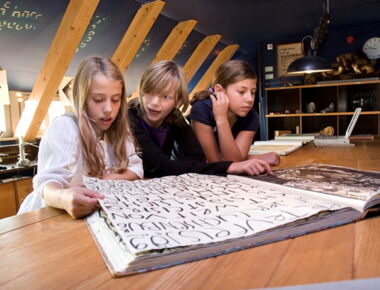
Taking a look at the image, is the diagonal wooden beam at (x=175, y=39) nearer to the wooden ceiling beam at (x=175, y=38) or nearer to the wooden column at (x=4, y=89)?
the wooden ceiling beam at (x=175, y=38)

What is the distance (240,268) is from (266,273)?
0.03 metres

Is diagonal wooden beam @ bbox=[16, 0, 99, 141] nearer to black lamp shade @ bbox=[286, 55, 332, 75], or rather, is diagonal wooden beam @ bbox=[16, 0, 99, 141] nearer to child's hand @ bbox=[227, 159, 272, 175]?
black lamp shade @ bbox=[286, 55, 332, 75]

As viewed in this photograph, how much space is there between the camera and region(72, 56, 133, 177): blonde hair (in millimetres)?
1065

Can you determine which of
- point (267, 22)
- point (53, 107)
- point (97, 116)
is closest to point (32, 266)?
point (97, 116)

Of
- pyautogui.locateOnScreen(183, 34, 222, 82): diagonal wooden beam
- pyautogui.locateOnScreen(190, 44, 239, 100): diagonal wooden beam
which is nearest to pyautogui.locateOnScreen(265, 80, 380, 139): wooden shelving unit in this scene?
pyautogui.locateOnScreen(190, 44, 239, 100): diagonal wooden beam

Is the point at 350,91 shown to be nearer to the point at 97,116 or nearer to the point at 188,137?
the point at 188,137

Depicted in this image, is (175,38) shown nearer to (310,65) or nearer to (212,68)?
(212,68)

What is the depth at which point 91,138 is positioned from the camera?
1066mm

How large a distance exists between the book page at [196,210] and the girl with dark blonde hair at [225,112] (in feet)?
2.08

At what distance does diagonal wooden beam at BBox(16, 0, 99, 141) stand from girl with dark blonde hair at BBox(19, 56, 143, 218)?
214 cm

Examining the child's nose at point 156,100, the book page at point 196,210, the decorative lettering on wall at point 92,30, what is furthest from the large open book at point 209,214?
the decorative lettering on wall at point 92,30

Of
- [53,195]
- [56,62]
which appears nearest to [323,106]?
[56,62]

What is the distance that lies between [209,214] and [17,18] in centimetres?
296

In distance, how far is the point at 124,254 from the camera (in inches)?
15.4
